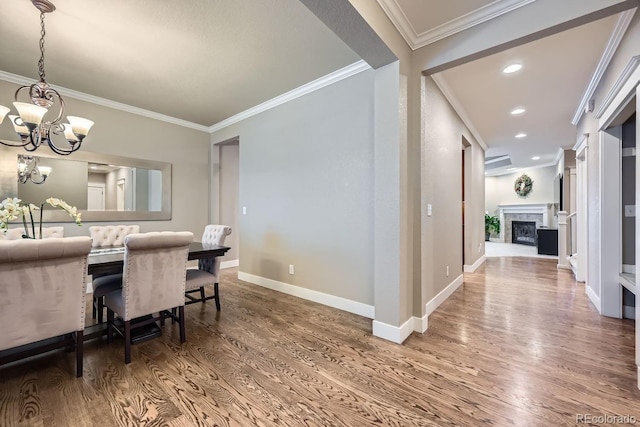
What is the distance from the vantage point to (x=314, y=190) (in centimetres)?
321

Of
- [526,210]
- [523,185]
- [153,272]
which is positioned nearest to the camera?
[153,272]

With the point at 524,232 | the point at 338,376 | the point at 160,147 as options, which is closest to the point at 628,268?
the point at 338,376

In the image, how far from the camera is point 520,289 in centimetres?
370

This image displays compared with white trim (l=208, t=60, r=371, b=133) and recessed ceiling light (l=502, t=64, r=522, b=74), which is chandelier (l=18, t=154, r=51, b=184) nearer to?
white trim (l=208, t=60, r=371, b=133)

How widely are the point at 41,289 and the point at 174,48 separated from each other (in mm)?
2284

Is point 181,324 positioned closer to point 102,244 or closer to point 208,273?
point 208,273

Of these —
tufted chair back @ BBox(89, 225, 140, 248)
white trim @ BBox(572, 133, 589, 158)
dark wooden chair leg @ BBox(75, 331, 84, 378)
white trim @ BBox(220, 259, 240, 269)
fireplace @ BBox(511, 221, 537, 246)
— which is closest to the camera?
dark wooden chair leg @ BBox(75, 331, 84, 378)

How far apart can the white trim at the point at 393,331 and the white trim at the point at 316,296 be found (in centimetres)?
40

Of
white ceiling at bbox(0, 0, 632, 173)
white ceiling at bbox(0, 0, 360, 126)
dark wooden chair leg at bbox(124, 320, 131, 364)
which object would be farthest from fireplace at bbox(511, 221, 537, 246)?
dark wooden chair leg at bbox(124, 320, 131, 364)

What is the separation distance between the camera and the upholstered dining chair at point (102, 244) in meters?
2.32

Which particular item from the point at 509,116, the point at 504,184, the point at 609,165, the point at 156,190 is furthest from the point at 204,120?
the point at 504,184

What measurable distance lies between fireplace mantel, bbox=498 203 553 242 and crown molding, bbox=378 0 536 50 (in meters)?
8.95

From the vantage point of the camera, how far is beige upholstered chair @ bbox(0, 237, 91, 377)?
1452mm

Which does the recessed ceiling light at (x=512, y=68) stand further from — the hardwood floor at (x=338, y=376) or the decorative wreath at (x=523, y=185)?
the decorative wreath at (x=523, y=185)
